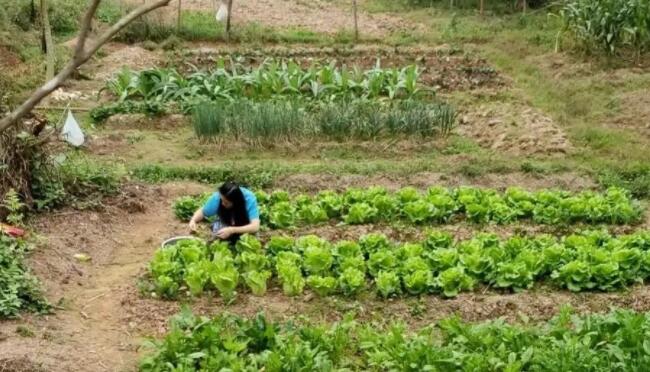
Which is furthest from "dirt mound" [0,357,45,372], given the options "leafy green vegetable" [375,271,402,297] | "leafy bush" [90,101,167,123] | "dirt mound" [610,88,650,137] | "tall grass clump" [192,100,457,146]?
"dirt mound" [610,88,650,137]

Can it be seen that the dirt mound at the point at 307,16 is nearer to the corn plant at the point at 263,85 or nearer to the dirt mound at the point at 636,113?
the corn plant at the point at 263,85

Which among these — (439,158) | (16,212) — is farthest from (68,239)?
(439,158)

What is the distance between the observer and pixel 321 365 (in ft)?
16.5

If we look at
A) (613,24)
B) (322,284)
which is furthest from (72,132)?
(613,24)

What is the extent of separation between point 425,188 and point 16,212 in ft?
13.2

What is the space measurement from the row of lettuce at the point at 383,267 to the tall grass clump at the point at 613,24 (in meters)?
7.08

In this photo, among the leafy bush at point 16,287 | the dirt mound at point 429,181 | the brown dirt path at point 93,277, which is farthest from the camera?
the dirt mound at point 429,181

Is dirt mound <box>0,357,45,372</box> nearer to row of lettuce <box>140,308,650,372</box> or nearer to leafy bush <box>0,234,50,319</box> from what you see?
row of lettuce <box>140,308,650,372</box>

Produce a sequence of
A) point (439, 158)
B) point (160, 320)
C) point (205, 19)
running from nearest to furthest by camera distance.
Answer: point (160, 320) < point (439, 158) < point (205, 19)

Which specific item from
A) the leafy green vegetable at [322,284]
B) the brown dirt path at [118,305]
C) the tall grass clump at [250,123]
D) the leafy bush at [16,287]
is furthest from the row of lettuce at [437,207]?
the leafy bush at [16,287]

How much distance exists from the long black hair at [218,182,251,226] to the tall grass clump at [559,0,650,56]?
8.52m

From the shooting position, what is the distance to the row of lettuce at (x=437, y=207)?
8250 mm

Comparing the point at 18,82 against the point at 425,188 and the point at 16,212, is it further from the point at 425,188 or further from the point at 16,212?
the point at 425,188

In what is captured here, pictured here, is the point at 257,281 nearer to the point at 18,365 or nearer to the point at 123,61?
the point at 18,365
